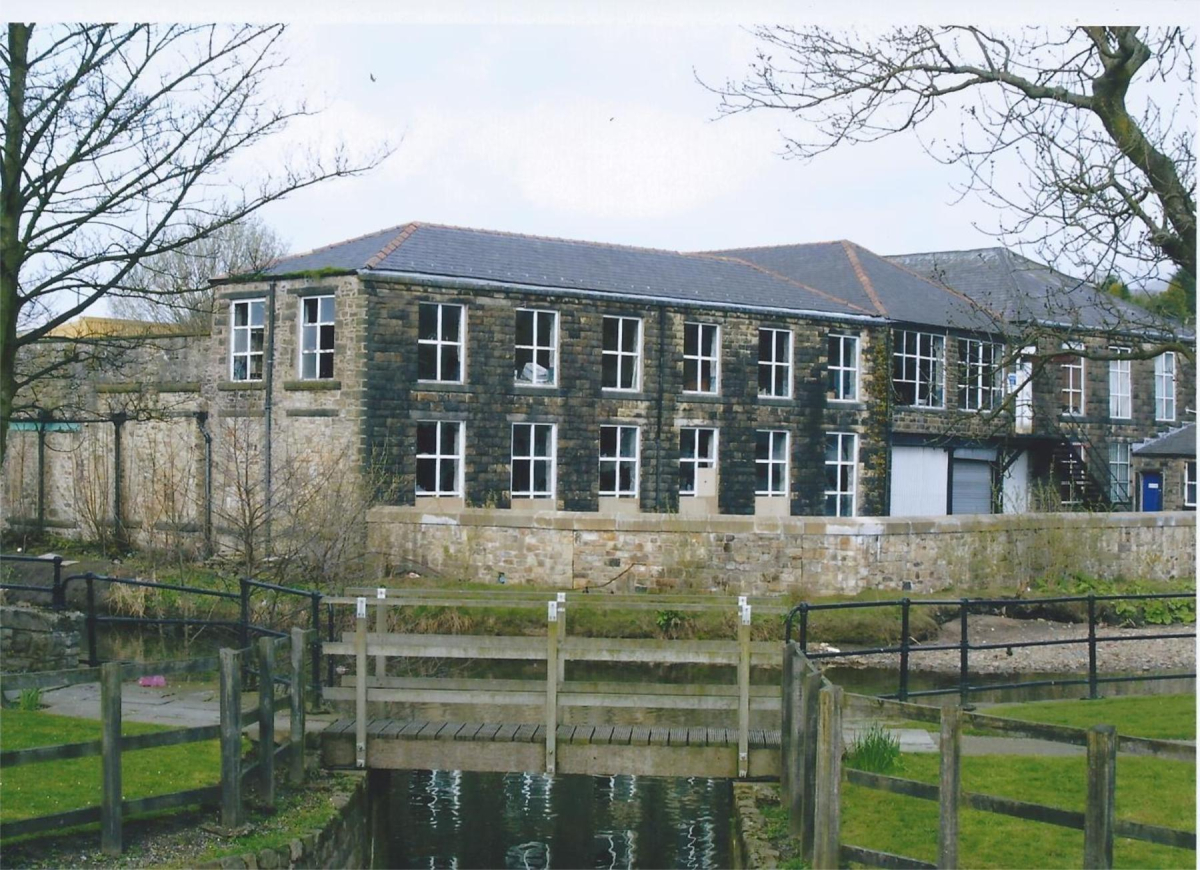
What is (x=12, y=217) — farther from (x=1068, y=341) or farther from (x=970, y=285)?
(x=970, y=285)

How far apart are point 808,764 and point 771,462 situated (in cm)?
2091

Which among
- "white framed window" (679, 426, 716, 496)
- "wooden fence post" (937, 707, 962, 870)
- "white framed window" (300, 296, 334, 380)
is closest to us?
"wooden fence post" (937, 707, 962, 870)

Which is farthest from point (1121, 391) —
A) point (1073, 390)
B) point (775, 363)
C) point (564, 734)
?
point (564, 734)

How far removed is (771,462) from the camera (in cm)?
2880

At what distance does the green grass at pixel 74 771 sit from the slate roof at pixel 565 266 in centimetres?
1387

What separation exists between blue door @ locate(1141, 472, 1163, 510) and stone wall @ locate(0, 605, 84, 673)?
28.7 metres

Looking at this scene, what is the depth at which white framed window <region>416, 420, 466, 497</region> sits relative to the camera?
2459 centimetres

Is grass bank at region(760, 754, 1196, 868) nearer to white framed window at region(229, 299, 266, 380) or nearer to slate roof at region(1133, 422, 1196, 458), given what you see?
white framed window at region(229, 299, 266, 380)

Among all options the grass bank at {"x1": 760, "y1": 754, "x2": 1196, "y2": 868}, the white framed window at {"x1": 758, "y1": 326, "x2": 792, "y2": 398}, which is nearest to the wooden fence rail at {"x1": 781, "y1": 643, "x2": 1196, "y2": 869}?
the grass bank at {"x1": 760, "y1": 754, "x2": 1196, "y2": 868}

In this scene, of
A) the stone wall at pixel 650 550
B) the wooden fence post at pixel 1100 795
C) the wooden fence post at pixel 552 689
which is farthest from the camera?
the stone wall at pixel 650 550

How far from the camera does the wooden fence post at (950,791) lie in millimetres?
6531

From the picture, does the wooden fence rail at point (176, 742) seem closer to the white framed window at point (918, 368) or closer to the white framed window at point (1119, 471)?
the white framed window at point (918, 368)

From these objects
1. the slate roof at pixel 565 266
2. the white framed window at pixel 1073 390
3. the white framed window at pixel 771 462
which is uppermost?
the slate roof at pixel 565 266

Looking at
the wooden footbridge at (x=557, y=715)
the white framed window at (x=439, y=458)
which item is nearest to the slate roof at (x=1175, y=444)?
the white framed window at (x=439, y=458)
